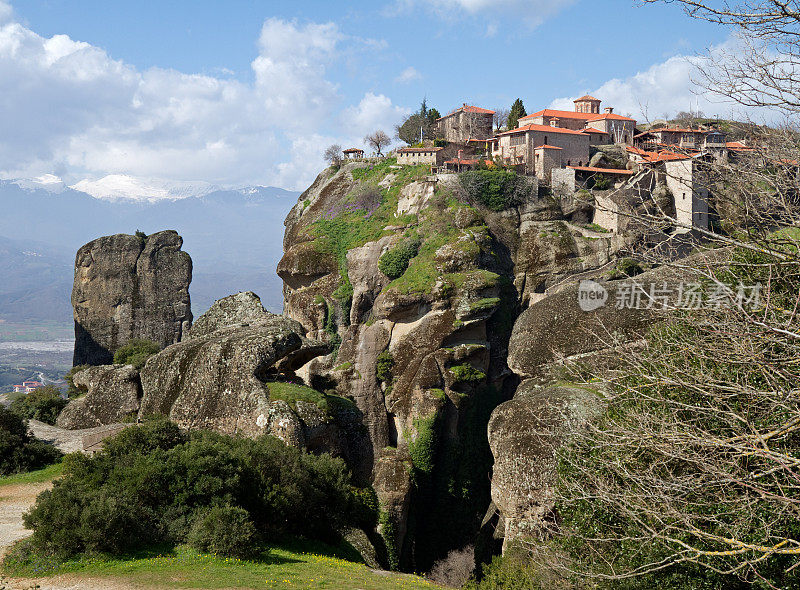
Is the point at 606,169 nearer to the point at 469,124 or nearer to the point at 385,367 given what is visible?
the point at 469,124

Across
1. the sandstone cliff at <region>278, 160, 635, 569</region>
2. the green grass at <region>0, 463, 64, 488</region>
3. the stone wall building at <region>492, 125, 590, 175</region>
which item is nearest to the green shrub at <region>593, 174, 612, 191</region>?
the sandstone cliff at <region>278, 160, 635, 569</region>

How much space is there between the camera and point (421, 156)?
62.3 meters

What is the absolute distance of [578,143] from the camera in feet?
202

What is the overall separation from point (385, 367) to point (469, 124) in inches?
1414

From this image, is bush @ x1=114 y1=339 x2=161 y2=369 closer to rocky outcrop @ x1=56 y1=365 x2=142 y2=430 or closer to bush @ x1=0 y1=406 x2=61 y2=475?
rocky outcrop @ x1=56 y1=365 x2=142 y2=430

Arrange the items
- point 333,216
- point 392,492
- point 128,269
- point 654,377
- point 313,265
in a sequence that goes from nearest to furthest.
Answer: point 654,377 < point 392,492 < point 128,269 < point 313,265 < point 333,216

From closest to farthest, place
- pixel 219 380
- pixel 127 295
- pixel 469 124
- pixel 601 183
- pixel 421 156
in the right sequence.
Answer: pixel 219 380 → pixel 127 295 → pixel 601 183 → pixel 421 156 → pixel 469 124

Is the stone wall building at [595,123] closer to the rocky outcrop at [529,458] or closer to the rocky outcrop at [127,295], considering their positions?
the rocky outcrop at [127,295]

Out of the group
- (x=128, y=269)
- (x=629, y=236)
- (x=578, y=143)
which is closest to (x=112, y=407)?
(x=128, y=269)

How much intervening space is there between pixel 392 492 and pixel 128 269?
25.4 meters

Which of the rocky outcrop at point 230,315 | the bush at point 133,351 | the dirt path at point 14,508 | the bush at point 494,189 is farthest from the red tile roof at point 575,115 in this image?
the dirt path at point 14,508

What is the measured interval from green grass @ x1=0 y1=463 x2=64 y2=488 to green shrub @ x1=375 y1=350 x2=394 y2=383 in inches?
1009

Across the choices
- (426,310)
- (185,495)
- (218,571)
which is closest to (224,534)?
(218,571)

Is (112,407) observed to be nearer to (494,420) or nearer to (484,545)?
(494,420)
